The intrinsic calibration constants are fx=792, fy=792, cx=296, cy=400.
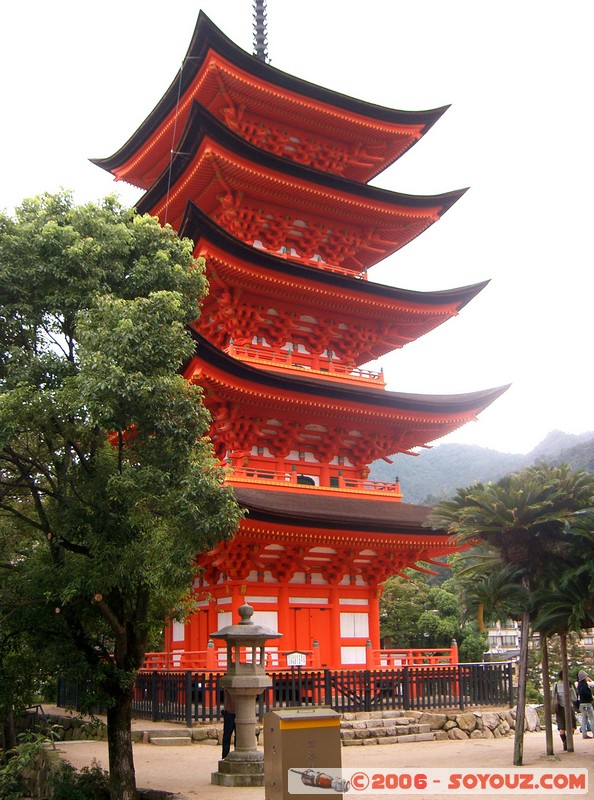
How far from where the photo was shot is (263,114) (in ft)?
86.2

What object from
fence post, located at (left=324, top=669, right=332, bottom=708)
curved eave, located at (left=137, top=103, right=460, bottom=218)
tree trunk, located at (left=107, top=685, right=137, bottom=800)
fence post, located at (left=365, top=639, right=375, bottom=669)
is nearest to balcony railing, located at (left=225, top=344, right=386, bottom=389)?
curved eave, located at (left=137, top=103, right=460, bottom=218)

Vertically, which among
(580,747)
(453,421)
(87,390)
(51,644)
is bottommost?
(580,747)

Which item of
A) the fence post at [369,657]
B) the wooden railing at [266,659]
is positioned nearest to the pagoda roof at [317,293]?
the wooden railing at [266,659]

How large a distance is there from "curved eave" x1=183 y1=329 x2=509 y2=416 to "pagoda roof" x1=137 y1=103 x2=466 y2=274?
5.42 metres

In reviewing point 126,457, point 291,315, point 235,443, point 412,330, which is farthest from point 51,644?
point 412,330

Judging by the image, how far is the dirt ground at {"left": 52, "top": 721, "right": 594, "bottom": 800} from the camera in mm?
11414

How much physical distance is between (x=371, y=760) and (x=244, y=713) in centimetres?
292

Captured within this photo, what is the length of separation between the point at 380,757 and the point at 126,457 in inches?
293

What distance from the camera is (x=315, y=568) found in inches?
864

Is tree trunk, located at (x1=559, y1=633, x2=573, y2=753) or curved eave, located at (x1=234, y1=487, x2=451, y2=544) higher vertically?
curved eave, located at (x1=234, y1=487, x2=451, y2=544)

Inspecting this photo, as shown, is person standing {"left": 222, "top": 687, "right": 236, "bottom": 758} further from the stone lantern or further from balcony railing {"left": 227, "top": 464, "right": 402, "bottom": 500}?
balcony railing {"left": 227, "top": 464, "right": 402, "bottom": 500}

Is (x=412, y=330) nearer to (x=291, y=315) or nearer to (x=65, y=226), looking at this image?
(x=291, y=315)

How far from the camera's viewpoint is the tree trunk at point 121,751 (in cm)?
1182

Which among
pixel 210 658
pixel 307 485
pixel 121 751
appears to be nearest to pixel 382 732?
pixel 210 658
